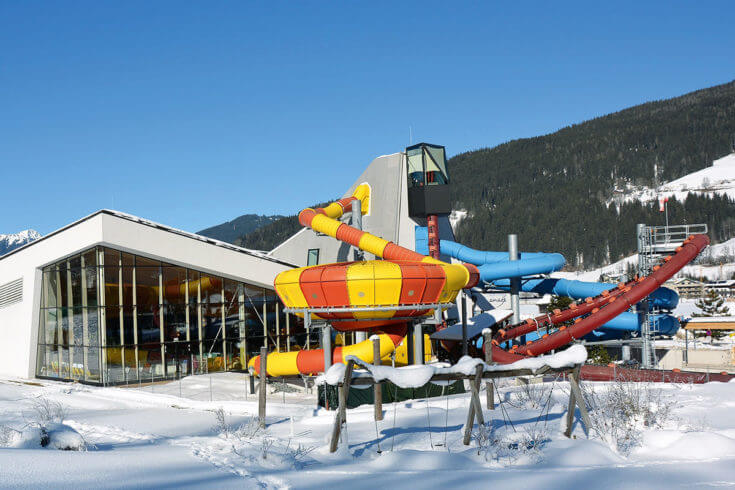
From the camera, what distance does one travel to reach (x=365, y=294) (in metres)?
20.8

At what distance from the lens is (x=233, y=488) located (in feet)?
26.4

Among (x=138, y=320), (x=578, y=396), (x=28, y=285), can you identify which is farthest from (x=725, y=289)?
(x=578, y=396)

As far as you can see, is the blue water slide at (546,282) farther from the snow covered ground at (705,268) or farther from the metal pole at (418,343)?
the snow covered ground at (705,268)

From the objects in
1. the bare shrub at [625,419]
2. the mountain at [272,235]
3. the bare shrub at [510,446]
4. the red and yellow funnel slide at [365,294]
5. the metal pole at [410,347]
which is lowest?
the bare shrub at [510,446]

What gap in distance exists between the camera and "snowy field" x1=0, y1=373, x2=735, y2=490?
834 cm

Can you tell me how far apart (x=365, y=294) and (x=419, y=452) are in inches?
429

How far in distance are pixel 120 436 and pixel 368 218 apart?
23.0 metres

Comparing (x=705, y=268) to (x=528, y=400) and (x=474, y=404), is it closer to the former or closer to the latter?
(x=528, y=400)

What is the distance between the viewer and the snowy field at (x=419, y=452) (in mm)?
8344

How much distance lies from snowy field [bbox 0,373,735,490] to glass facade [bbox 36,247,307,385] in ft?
33.7

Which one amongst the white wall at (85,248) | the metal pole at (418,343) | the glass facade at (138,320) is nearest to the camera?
the metal pole at (418,343)

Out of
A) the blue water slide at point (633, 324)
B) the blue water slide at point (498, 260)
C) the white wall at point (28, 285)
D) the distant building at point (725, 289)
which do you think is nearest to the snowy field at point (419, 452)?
the white wall at point (28, 285)

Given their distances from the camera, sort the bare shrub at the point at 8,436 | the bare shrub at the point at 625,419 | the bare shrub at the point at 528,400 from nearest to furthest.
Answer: the bare shrub at the point at 625,419 → the bare shrub at the point at 8,436 → the bare shrub at the point at 528,400

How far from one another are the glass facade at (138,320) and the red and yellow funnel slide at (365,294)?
648 cm
